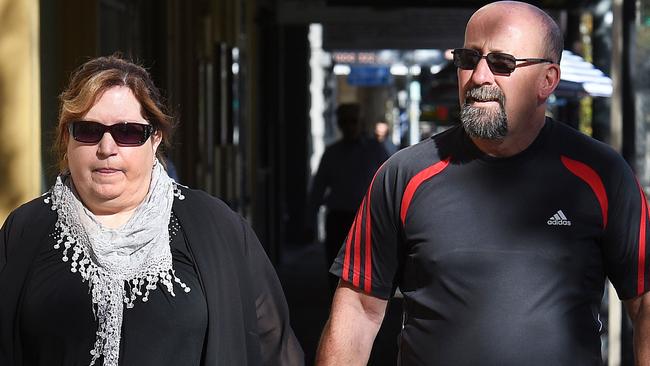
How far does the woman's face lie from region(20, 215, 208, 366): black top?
209 mm

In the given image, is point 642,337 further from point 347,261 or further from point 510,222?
point 347,261

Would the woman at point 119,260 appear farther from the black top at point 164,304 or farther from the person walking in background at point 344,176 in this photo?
the person walking in background at point 344,176

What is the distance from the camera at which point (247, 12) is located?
56.5 ft

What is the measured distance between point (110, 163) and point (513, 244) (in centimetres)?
120

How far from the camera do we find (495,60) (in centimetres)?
440

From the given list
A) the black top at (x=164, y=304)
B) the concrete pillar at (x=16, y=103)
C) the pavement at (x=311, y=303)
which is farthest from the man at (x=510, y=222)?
the pavement at (x=311, y=303)

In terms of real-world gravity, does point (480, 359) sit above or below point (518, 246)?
below

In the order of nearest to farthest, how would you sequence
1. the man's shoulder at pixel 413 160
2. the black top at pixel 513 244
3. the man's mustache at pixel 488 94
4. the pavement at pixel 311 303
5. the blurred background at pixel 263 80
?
the black top at pixel 513 244
the man's mustache at pixel 488 94
the man's shoulder at pixel 413 160
the blurred background at pixel 263 80
the pavement at pixel 311 303

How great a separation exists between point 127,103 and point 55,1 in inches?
151

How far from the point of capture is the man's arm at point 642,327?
4.43 metres

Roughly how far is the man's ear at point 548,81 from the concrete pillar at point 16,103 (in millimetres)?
3036

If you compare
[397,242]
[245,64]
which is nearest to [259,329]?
[397,242]

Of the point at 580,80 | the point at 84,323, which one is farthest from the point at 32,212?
the point at 580,80

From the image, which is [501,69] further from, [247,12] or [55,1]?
[247,12]
